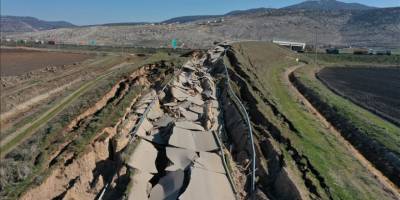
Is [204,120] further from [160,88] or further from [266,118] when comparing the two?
[160,88]

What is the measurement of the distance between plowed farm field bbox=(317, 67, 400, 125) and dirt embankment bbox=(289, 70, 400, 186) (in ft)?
11.5

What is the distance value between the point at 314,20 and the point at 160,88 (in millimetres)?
146340

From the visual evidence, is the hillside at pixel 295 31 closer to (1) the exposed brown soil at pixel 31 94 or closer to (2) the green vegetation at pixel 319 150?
(1) the exposed brown soil at pixel 31 94

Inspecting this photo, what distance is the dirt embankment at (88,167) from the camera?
13.7 meters

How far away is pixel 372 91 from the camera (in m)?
39.6

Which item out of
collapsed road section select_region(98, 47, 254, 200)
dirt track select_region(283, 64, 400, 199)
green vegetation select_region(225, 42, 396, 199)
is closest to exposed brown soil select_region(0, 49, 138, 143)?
collapsed road section select_region(98, 47, 254, 200)

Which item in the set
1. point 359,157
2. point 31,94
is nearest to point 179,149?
point 359,157

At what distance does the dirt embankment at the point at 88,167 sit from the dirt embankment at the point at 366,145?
1118cm

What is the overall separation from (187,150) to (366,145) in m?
9.76

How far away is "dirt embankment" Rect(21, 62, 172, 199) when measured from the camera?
1370 cm

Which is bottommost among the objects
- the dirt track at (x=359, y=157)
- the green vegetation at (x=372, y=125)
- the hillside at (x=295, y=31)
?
the dirt track at (x=359, y=157)

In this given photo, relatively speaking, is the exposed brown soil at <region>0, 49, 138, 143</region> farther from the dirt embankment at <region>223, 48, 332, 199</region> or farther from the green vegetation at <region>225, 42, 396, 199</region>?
the green vegetation at <region>225, 42, 396, 199</region>

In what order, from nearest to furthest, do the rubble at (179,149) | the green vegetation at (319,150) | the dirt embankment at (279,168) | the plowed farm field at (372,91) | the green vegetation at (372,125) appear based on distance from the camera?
the dirt embankment at (279,168)
the rubble at (179,149)
the green vegetation at (319,150)
the green vegetation at (372,125)
the plowed farm field at (372,91)

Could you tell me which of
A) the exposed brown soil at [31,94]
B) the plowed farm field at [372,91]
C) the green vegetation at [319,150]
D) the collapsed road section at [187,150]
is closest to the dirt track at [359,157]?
the green vegetation at [319,150]
